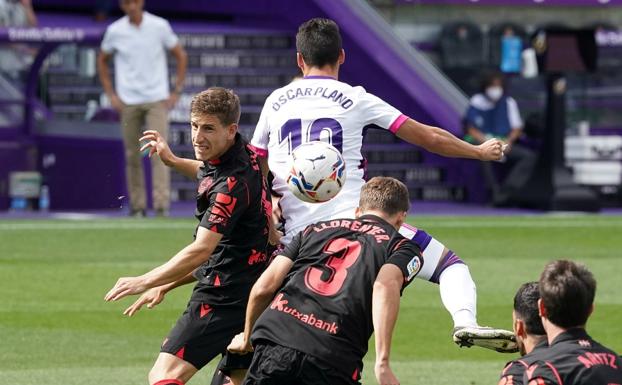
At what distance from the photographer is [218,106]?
7957mm

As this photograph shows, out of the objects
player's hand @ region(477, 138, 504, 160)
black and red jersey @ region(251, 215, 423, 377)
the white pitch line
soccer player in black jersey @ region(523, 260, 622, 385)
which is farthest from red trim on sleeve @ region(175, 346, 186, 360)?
the white pitch line

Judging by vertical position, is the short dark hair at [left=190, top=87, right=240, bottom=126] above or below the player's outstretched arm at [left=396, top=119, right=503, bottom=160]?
above

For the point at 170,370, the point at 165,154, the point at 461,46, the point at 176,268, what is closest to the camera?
the point at 176,268

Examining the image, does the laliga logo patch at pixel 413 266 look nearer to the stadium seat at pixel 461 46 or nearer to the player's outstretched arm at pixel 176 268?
the player's outstretched arm at pixel 176 268

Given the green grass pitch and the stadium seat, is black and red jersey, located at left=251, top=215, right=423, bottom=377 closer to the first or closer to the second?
the green grass pitch

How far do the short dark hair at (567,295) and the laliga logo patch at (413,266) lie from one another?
0.98 meters

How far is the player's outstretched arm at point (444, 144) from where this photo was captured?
8602 mm

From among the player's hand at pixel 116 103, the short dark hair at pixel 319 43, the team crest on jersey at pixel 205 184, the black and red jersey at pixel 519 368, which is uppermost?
the short dark hair at pixel 319 43

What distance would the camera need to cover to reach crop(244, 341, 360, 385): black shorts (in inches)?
272

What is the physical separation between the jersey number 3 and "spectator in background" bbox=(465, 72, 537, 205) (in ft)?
53.1

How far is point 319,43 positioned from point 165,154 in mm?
1108

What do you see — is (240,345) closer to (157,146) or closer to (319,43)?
(157,146)

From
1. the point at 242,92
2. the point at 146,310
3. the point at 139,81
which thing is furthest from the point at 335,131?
the point at 242,92

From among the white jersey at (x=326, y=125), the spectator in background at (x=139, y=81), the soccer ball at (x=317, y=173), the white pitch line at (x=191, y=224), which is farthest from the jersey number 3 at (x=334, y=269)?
the spectator in background at (x=139, y=81)
